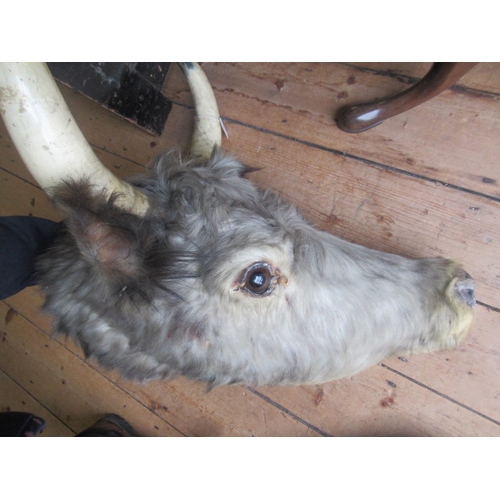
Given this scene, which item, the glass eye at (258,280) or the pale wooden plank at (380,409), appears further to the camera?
the pale wooden plank at (380,409)

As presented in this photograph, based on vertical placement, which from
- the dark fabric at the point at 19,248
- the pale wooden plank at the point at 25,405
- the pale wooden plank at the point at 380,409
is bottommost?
the pale wooden plank at the point at 25,405

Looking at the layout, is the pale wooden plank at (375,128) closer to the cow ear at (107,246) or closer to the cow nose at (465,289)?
the cow nose at (465,289)

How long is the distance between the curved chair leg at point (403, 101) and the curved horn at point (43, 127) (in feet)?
3.37

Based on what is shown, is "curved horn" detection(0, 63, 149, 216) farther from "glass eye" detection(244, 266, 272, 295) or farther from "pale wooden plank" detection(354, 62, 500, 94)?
"pale wooden plank" detection(354, 62, 500, 94)

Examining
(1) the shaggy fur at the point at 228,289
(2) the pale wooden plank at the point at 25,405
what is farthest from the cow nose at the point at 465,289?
(2) the pale wooden plank at the point at 25,405

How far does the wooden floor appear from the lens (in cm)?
147

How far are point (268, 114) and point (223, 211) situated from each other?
870 mm

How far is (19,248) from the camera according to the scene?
1.27 meters

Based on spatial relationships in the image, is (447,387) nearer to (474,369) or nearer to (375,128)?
(474,369)

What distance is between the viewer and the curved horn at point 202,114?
137 centimetres

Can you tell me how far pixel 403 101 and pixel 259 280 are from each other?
0.87m

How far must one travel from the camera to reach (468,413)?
5.04 ft
